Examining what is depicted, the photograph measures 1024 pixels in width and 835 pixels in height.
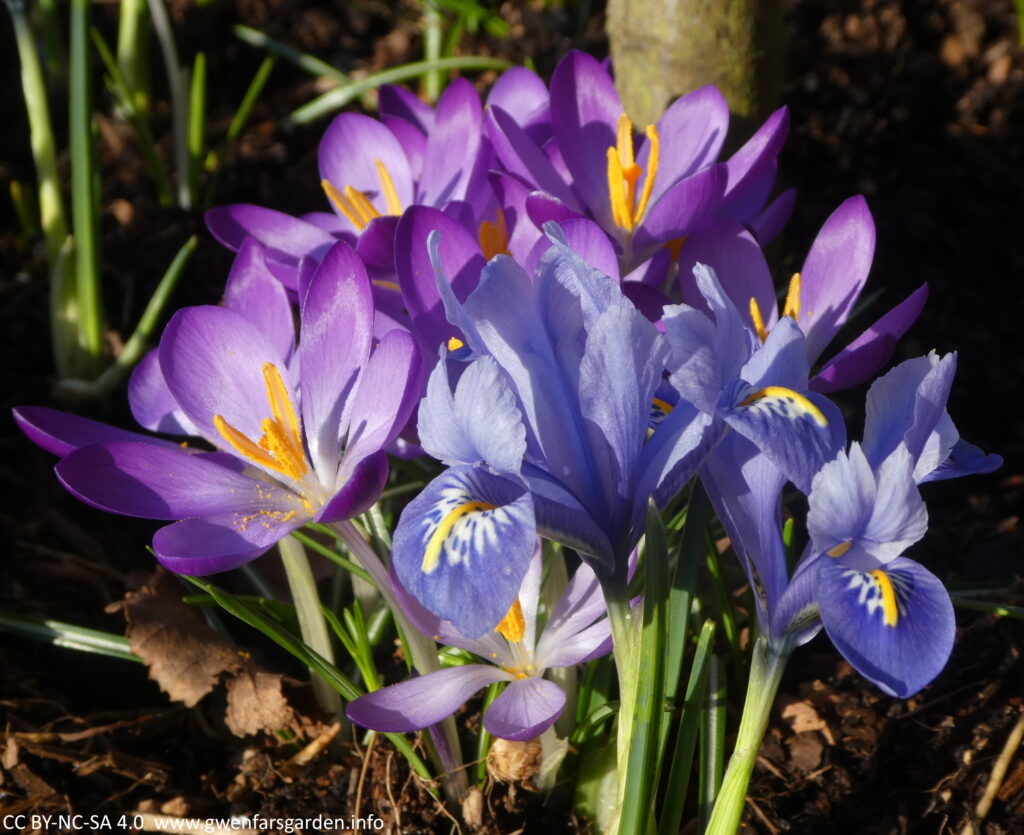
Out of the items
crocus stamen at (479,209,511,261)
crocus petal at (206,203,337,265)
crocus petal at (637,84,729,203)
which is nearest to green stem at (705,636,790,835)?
crocus stamen at (479,209,511,261)

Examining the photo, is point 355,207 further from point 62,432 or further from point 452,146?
point 62,432

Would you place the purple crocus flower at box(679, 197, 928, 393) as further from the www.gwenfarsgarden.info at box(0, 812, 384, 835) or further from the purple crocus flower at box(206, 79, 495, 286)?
the www.gwenfarsgarden.info at box(0, 812, 384, 835)

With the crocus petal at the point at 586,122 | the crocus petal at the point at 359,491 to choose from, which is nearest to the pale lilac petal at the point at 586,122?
the crocus petal at the point at 586,122

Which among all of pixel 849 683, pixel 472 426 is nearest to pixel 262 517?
pixel 472 426

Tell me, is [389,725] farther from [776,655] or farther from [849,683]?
[849,683]

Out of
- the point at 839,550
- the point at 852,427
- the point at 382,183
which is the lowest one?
the point at 852,427

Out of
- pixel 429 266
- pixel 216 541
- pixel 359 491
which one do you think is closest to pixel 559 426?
pixel 359 491
